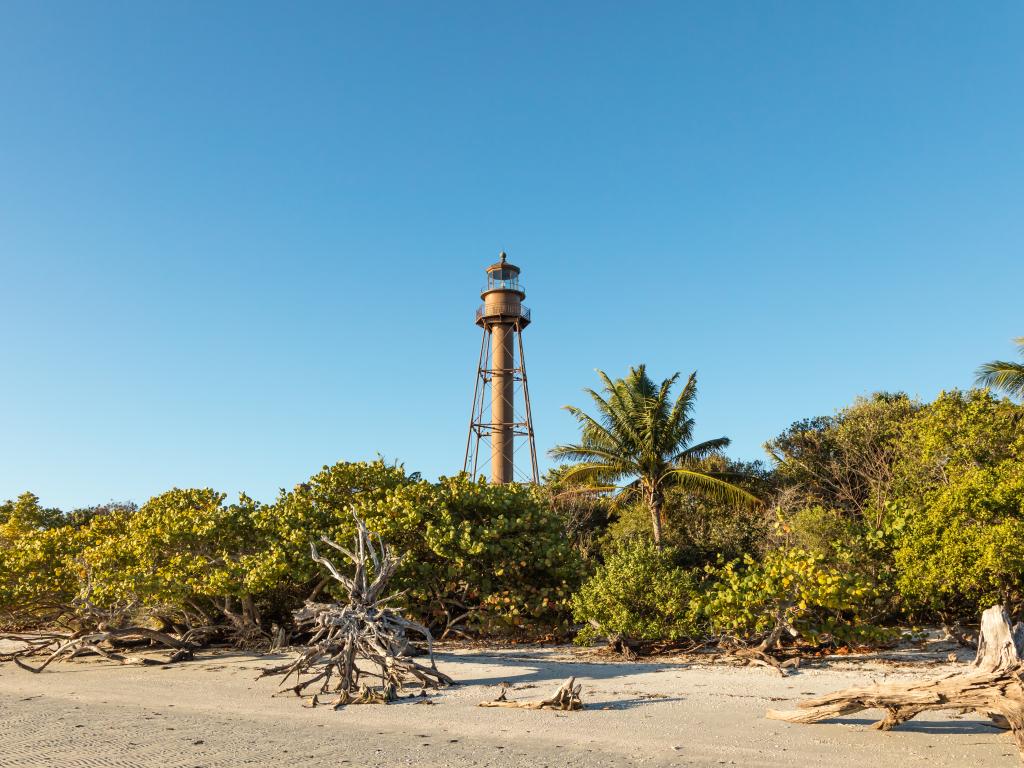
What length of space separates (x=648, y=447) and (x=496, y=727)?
578 inches

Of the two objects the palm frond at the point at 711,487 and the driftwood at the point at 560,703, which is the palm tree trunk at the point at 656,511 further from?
the driftwood at the point at 560,703

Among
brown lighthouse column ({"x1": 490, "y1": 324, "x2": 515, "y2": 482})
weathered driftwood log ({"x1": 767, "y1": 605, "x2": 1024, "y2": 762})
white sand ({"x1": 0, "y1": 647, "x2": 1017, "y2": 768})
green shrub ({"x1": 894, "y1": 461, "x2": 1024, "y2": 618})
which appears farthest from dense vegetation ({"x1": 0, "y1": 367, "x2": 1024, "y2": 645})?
brown lighthouse column ({"x1": 490, "y1": 324, "x2": 515, "y2": 482})

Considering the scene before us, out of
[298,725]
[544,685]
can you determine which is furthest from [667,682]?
[298,725]

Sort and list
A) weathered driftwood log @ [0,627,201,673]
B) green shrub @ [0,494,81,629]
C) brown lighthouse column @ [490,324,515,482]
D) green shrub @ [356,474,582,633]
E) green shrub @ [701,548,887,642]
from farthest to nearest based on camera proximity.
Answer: brown lighthouse column @ [490,324,515,482]
green shrub @ [0,494,81,629]
green shrub @ [356,474,582,633]
weathered driftwood log @ [0,627,201,673]
green shrub @ [701,548,887,642]

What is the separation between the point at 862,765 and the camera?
6922 millimetres

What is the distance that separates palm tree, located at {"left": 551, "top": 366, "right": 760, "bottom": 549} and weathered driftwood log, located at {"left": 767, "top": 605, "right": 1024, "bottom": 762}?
14.9m

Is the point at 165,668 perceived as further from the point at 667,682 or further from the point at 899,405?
the point at 899,405

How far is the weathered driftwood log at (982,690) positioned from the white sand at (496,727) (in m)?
0.47

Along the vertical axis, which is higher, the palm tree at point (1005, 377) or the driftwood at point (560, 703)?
the palm tree at point (1005, 377)

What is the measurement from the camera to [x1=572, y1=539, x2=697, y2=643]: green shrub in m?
13.9

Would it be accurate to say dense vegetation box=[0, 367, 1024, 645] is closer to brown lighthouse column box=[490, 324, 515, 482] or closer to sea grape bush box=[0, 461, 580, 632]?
sea grape bush box=[0, 461, 580, 632]

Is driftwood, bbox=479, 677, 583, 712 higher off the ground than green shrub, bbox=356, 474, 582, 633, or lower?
lower

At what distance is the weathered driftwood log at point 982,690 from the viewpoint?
21.9 ft

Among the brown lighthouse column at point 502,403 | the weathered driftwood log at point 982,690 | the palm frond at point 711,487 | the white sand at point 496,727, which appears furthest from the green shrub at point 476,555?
the brown lighthouse column at point 502,403
